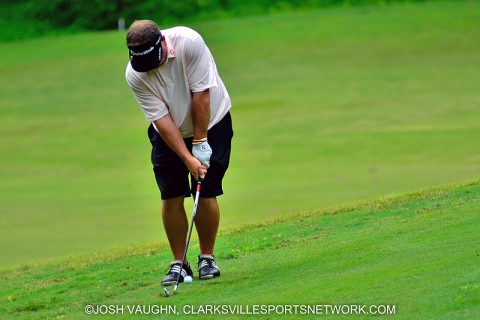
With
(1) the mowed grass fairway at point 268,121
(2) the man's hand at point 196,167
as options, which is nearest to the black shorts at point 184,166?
(2) the man's hand at point 196,167

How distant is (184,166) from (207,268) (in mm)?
619

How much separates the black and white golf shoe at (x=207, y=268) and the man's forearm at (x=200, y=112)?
768 mm

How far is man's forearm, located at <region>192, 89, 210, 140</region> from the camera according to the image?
20.4 feet

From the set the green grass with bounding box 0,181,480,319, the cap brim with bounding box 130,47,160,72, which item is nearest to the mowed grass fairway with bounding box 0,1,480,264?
the green grass with bounding box 0,181,480,319

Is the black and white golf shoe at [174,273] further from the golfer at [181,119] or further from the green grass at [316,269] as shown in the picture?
the green grass at [316,269]

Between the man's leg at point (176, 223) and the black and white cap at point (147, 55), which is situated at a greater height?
the black and white cap at point (147, 55)

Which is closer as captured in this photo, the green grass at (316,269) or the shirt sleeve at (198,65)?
the green grass at (316,269)

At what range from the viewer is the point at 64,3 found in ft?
113

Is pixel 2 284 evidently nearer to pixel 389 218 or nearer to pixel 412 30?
pixel 389 218

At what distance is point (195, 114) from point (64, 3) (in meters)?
29.2

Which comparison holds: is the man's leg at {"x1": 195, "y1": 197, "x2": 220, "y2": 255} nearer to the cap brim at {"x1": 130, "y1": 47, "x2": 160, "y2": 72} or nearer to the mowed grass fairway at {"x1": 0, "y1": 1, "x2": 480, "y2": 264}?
the cap brim at {"x1": 130, "y1": 47, "x2": 160, "y2": 72}

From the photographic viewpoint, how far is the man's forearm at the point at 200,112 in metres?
6.21

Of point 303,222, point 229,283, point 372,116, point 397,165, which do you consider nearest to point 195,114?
point 229,283

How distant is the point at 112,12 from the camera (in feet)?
111
